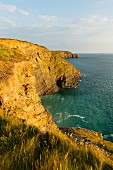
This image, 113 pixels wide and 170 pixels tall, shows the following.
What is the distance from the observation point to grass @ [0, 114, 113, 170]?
14.0 feet

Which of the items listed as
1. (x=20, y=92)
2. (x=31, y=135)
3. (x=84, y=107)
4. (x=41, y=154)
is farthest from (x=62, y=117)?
(x=41, y=154)

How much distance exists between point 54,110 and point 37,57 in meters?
29.0

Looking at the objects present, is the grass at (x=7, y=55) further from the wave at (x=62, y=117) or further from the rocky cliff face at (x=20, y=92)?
the wave at (x=62, y=117)

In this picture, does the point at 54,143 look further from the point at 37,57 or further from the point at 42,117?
the point at 37,57

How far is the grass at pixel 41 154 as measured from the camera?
427cm

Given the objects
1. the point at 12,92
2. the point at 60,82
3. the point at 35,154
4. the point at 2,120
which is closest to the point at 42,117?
the point at 12,92

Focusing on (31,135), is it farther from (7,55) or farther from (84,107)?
(84,107)

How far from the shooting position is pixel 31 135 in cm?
638

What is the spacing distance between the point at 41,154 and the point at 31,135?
1.45 meters

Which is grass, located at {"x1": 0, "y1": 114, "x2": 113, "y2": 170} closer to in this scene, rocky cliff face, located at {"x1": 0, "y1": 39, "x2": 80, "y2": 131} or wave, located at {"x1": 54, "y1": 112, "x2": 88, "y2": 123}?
rocky cliff face, located at {"x1": 0, "y1": 39, "x2": 80, "y2": 131}

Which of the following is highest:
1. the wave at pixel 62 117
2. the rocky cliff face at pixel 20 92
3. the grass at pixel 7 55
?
the grass at pixel 7 55

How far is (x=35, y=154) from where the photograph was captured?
4977mm

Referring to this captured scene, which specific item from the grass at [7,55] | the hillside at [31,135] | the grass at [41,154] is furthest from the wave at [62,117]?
the grass at [41,154]

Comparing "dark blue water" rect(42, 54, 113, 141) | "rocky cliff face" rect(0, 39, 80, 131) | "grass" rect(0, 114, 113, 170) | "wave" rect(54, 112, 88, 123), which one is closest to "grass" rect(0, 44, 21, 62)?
"rocky cliff face" rect(0, 39, 80, 131)
